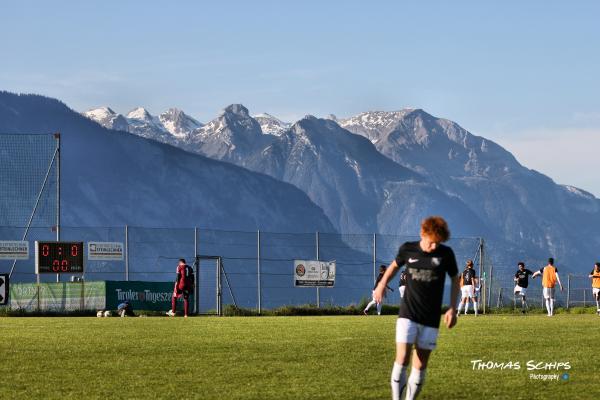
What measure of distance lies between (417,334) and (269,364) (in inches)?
213

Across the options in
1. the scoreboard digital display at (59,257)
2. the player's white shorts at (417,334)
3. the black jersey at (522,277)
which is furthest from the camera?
the black jersey at (522,277)

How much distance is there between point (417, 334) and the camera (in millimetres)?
12500

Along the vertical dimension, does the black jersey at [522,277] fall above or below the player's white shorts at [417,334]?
above

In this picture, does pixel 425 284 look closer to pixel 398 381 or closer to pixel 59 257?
pixel 398 381

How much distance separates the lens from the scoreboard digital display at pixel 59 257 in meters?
45.8

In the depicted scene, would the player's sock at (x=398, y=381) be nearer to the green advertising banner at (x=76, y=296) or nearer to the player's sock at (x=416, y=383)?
the player's sock at (x=416, y=383)

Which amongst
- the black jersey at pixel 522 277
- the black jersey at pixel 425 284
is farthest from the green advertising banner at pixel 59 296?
Result: the black jersey at pixel 425 284

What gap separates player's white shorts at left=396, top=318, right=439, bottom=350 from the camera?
12.4m

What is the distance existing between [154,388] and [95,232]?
7167 inches

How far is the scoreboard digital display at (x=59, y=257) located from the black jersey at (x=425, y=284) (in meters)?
34.6

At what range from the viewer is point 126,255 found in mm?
49375

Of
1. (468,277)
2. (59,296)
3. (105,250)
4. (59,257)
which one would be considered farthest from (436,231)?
(105,250)

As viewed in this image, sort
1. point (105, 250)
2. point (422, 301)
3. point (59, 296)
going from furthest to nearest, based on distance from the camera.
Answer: point (105, 250)
point (59, 296)
point (422, 301)

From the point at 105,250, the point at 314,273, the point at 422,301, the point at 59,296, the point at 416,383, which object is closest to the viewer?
the point at 422,301
